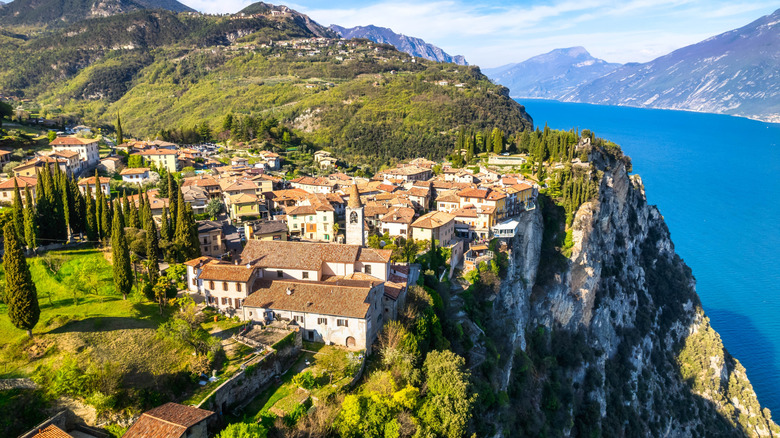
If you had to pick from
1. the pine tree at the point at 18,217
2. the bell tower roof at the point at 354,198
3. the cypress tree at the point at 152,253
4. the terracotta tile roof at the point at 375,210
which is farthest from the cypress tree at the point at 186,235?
the terracotta tile roof at the point at 375,210

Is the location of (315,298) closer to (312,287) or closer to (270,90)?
(312,287)

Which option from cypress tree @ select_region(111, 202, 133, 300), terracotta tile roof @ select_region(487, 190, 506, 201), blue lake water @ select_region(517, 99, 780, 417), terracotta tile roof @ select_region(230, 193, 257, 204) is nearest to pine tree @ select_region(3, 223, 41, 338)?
cypress tree @ select_region(111, 202, 133, 300)

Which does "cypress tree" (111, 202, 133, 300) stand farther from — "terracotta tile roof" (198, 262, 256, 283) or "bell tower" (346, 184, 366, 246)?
"bell tower" (346, 184, 366, 246)

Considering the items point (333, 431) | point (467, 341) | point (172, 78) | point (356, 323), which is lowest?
point (467, 341)

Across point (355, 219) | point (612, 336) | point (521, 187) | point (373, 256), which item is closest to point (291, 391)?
point (373, 256)

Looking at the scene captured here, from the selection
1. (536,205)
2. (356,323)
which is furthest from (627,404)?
(356,323)

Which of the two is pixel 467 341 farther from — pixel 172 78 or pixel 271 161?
pixel 172 78
